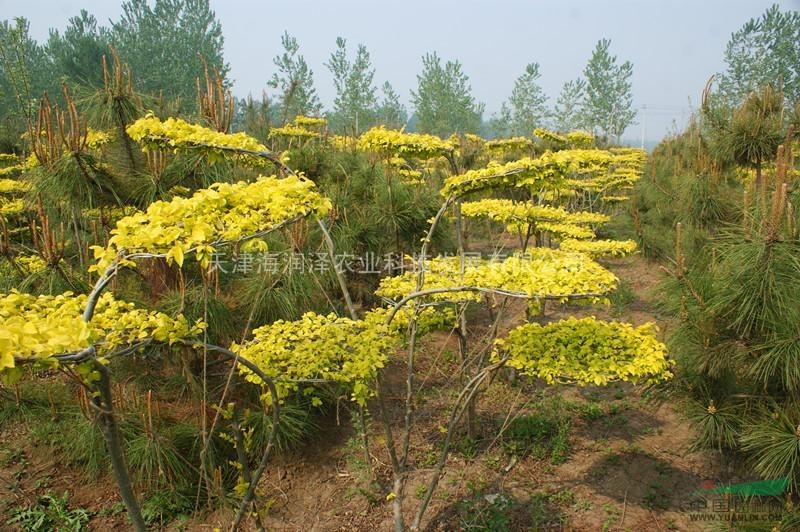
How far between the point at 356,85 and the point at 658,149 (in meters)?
17.5

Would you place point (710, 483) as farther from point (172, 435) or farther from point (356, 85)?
point (356, 85)

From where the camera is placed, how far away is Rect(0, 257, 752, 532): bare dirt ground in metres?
3.18

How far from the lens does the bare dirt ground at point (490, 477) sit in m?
3.18

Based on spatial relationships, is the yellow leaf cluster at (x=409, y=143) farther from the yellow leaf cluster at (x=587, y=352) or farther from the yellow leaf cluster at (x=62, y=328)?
the yellow leaf cluster at (x=62, y=328)

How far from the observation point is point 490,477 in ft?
11.6

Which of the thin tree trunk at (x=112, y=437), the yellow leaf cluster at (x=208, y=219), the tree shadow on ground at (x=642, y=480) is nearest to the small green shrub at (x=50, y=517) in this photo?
the thin tree trunk at (x=112, y=437)

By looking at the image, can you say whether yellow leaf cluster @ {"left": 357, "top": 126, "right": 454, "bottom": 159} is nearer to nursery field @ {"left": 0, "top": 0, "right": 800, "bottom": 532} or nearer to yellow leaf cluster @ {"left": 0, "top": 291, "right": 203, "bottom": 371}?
nursery field @ {"left": 0, "top": 0, "right": 800, "bottom": 532}

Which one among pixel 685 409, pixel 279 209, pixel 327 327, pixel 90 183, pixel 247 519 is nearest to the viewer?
pixel 279 209

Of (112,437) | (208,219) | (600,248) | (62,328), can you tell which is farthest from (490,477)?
(62,328)

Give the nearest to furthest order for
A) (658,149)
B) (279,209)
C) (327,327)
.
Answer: (279,209), (327,327), (658,149)

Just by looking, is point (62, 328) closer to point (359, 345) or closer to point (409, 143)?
point (359, 345)

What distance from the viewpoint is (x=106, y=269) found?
5.52ft

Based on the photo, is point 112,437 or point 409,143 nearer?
point 112,437

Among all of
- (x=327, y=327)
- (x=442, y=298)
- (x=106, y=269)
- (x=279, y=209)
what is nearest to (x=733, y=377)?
(x=442, y=298)
